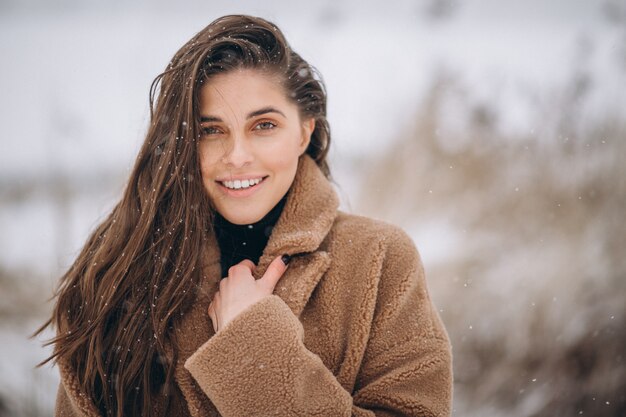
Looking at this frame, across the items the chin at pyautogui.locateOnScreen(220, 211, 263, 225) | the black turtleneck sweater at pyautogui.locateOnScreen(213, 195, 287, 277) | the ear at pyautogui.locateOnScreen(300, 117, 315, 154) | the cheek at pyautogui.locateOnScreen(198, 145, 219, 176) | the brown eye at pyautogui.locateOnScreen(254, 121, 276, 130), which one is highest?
the brown eye at pyautogui.locateOnScreen(254, 121, 276, 130)

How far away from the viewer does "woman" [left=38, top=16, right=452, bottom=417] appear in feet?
5.19

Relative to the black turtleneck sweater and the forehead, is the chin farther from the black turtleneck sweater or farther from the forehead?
the forehead

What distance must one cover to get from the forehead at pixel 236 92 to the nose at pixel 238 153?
0.10 m

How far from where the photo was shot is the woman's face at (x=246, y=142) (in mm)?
1613

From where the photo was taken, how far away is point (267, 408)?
1.42 metres

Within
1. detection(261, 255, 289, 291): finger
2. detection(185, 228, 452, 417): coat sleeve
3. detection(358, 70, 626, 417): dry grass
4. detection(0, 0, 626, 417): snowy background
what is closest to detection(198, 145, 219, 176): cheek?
detection(261, 255, 289, 291): finger

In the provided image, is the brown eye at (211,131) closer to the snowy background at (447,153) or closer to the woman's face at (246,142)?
the woman's face at (246,142)

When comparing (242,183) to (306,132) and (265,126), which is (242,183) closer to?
(265,126)

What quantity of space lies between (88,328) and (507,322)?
99.8 inches

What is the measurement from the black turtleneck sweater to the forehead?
379 mm

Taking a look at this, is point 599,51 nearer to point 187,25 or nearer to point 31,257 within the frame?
point 187,25

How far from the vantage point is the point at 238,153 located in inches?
63.1

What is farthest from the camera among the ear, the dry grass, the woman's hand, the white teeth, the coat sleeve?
the dry grass

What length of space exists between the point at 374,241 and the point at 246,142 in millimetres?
522
